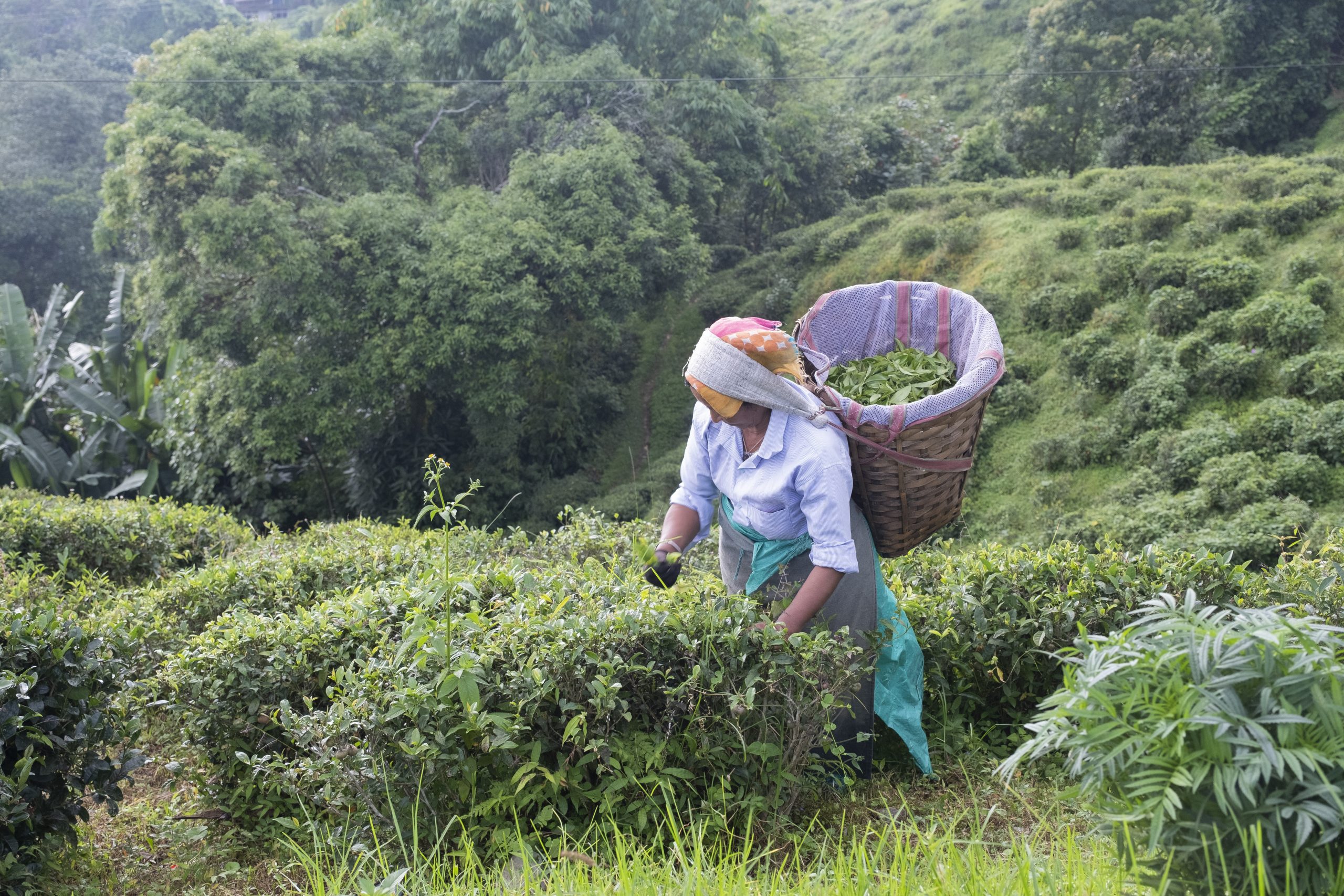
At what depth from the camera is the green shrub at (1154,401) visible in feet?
33.1

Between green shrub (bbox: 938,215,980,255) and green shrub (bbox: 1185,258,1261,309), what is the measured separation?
434 centimetres

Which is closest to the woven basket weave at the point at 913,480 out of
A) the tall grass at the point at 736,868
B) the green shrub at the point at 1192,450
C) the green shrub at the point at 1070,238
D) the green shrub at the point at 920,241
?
the tall grass at the point at 736,868

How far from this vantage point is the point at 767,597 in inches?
113

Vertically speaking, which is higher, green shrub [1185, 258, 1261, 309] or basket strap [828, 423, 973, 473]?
basket strap [828, 423, 973, 473]

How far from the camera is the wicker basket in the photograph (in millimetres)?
2580

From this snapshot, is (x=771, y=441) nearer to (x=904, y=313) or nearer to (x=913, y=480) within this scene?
(x=913, y=480)

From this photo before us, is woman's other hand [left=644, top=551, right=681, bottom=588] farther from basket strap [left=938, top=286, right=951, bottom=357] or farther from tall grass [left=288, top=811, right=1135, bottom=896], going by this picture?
basket strap [left=938, top=286, right=951, bottom=357]

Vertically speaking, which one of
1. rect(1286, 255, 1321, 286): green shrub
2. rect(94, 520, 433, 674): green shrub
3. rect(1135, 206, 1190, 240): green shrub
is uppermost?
rect(94, 520, 433, 674): green shrub

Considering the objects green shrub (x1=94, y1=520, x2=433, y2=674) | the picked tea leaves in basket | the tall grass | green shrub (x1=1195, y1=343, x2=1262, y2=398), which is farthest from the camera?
green shrub (x1=1195, y1=343, x2=1262, y2=398)

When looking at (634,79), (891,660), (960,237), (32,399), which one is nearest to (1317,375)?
(960,237)

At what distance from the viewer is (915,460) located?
2.62 m

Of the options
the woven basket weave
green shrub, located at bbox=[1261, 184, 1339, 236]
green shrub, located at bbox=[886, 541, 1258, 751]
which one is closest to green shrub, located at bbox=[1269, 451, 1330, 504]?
green shrub, located at bbox=[1261, 184, 1339, 236]

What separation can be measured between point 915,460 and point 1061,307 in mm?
10777

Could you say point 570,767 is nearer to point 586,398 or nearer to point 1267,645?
point 1267,645
